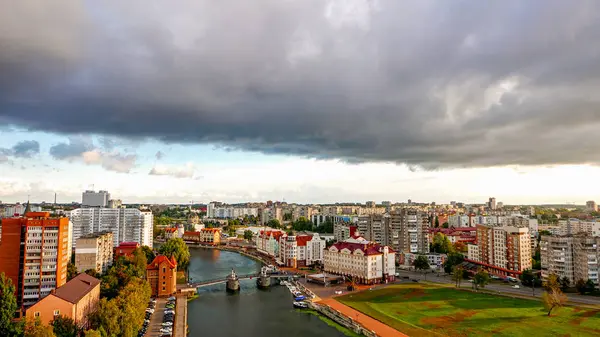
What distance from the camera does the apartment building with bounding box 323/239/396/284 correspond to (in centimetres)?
4288

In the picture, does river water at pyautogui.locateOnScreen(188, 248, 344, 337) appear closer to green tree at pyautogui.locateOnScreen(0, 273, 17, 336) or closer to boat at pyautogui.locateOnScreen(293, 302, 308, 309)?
boat at pyautogui.locateOnScreen(293, 302, 308, 309)

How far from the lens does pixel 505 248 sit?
48375mm

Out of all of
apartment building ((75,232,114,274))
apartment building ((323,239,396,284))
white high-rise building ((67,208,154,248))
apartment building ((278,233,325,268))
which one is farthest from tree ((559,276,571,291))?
white high-rise building ((67,208,154,248))

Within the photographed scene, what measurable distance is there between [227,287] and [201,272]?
450 inches

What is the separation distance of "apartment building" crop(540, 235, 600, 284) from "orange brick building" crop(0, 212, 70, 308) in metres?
43.1

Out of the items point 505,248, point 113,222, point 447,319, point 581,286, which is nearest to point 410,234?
point 505,248

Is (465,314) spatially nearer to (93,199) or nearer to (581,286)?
(581,286)

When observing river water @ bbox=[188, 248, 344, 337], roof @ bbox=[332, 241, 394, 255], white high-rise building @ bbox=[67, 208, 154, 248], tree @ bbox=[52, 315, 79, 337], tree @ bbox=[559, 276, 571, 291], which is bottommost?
river water @ bbox=[188, 248, 344, 337]

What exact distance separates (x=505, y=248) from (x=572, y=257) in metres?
9.10

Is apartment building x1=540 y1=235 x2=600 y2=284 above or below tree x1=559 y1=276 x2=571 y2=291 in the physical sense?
above

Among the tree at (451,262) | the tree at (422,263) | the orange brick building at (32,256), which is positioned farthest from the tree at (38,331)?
the tree at (451,262)

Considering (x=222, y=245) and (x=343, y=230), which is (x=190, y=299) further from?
(x=222, y=245)

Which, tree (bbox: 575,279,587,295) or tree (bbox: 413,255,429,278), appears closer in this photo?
tree (bbox: 575,279,587,295)

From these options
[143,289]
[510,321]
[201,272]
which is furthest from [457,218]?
[143,289]
